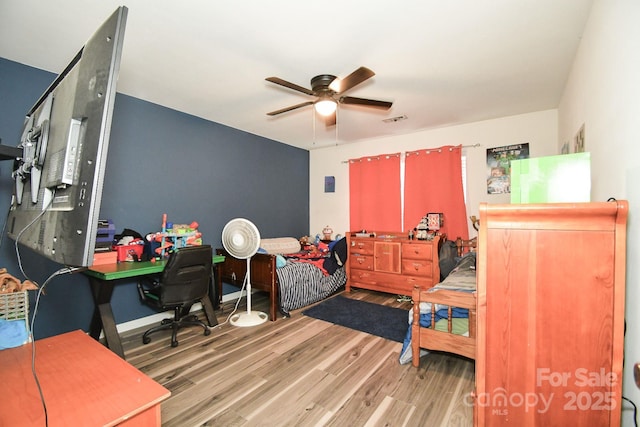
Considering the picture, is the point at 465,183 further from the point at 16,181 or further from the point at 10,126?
the point at 10,126

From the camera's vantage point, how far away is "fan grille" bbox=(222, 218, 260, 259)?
2951mm

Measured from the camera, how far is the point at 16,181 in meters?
1.10

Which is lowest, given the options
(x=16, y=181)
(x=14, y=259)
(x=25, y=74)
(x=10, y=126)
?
(x=14, y=259)

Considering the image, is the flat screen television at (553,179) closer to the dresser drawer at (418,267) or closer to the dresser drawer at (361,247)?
the dresser drawer at (418,267)

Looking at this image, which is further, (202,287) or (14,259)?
(202,287)

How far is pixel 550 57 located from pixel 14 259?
4.69 metres

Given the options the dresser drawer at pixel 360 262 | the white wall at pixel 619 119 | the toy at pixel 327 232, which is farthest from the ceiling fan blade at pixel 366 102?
the toy at pixel 327 232

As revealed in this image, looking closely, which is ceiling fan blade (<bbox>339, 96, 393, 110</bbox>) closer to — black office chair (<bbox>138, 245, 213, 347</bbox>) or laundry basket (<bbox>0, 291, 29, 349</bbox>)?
black office chair (<bbox>138, 245, 213, 347</bbox>)

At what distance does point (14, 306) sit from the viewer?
4.23 feet

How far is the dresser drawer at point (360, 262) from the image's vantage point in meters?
4.17

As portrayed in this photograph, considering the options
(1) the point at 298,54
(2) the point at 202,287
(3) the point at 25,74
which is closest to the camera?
(1) the point at 298,54

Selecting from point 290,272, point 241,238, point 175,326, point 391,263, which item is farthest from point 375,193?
point 175,326

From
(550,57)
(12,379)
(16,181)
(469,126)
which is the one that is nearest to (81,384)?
(12,379)

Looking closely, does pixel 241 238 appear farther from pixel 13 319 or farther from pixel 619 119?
pixel 619 119
